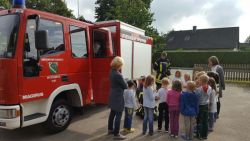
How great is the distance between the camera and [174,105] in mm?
5684

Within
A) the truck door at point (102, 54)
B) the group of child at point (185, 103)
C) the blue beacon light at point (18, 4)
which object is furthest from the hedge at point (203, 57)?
the blue beacon light at point (18, 4)

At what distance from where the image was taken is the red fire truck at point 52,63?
470cm

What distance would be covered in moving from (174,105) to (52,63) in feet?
9.49

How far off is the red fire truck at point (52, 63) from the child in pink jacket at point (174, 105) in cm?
179

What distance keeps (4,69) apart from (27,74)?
450 millimetres

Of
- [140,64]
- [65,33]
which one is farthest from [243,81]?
[65,33]

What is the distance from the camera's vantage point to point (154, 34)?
24.2 m

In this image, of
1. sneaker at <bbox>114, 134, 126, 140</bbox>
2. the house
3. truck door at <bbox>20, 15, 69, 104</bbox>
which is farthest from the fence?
the house

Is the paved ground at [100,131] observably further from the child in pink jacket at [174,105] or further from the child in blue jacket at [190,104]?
the child in blue jacket at [190,104]

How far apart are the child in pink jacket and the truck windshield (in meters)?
3.46

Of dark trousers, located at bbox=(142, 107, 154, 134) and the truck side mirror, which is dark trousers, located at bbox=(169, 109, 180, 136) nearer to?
dark trousers, located at bbox=(142, 107, 154, 134)

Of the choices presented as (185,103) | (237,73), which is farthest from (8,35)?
(237,73)

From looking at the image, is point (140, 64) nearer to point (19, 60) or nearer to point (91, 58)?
point (91, 58)

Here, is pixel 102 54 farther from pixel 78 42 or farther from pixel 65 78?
pixel 65 78
